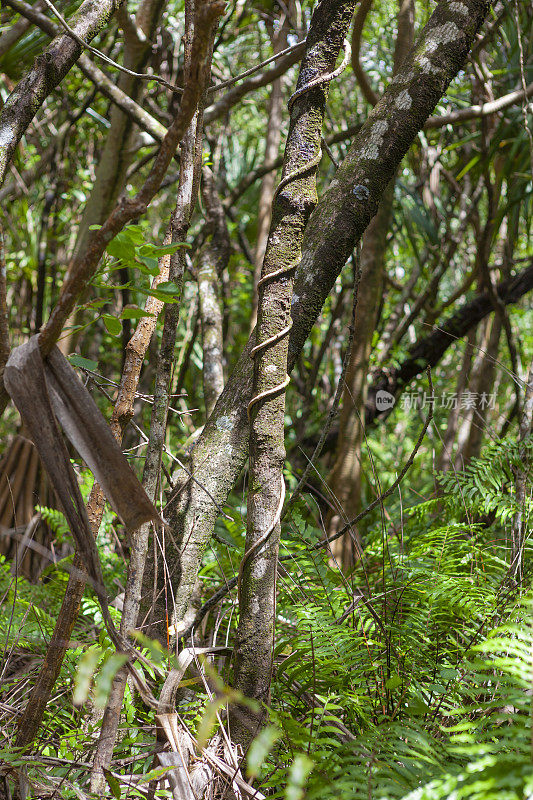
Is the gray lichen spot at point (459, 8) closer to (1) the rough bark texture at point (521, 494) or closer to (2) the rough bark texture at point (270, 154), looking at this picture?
(1) the rough bark texture at point (521, 494)

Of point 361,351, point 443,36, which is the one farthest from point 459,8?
point 361,351

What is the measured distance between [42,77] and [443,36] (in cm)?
95

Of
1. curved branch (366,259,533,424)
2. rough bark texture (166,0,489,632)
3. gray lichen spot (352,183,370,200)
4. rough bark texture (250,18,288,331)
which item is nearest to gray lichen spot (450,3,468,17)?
rough bark texture (166,0,489,632)

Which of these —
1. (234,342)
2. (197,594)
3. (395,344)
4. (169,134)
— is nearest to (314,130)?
(169,134)

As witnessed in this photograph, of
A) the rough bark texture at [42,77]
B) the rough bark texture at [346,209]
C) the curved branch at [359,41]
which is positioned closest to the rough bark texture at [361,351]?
the curved branch at [359,41]

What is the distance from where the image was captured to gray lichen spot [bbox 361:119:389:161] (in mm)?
1482

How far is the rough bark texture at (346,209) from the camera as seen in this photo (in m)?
1.48

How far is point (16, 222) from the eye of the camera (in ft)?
16.2

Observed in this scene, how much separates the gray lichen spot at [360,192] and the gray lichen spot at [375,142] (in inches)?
2.9

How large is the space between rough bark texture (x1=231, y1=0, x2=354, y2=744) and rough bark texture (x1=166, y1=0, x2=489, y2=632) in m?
0.21

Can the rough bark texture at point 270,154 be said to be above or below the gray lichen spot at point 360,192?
above

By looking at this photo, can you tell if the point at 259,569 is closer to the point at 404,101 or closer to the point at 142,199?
the point at 142,199

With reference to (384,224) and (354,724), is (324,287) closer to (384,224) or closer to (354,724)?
(354,724)

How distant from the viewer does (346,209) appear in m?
1.47
